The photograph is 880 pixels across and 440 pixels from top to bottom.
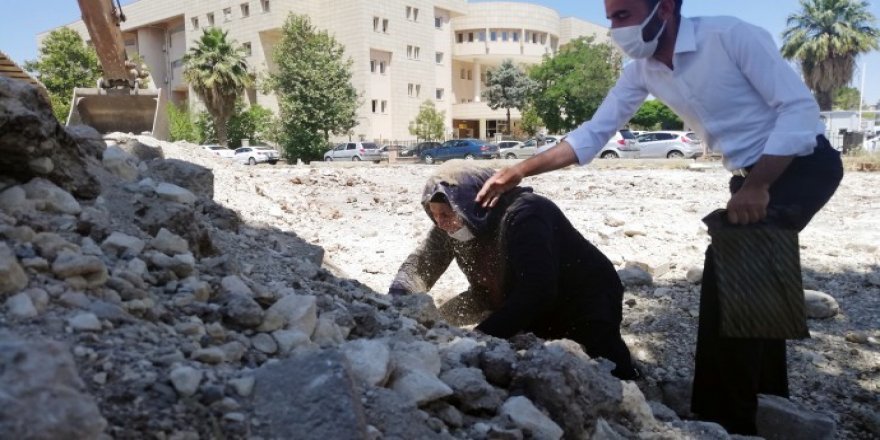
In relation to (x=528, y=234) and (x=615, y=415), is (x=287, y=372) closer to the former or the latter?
(x=615, y=415)

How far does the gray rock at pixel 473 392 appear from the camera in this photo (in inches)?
70.1

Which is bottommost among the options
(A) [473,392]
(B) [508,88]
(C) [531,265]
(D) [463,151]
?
(D) [463,151]

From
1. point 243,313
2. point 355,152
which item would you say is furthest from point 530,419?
point 355,152

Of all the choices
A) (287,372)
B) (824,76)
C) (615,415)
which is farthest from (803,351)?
(824,76)

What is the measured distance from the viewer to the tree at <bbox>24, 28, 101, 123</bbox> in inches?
1465

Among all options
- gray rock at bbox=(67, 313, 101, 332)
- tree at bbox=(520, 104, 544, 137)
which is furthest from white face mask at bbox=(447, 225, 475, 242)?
tree at bbox=(520, 104, 544, 137)

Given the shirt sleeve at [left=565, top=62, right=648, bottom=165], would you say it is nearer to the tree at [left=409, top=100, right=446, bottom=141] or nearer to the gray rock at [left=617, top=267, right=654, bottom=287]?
the gray rock at [left=617, top=267, right=654, bottom=287]

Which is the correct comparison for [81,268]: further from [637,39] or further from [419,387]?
[637,39]

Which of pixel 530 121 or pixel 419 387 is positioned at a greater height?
pixel 530 121

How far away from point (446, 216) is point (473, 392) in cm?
144

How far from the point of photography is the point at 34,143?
2080 millimetres

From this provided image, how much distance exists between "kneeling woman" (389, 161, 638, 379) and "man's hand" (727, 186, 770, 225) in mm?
719

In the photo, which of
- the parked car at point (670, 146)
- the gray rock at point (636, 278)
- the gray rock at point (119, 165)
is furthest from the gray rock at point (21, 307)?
the parked car at point (670, 146)

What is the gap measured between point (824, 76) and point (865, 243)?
37.8m
